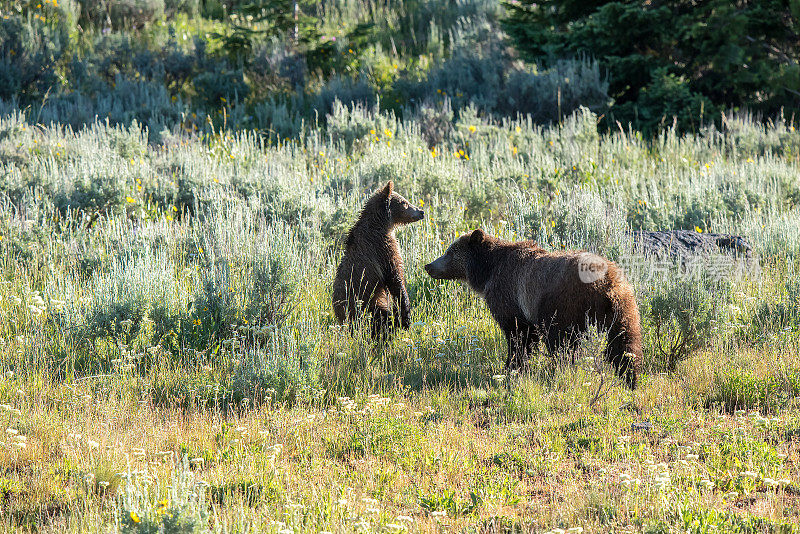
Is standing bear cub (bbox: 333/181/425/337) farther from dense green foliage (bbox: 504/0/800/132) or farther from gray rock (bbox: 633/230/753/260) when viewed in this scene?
dense green foliage (bbox: 504/0/800/132)

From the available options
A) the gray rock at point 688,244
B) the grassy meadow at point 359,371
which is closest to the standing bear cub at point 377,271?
the grassy meadow at point 359,371

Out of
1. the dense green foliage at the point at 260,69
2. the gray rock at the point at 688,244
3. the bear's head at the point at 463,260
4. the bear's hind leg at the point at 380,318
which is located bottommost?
the bear's hind leg at the point at 380,318

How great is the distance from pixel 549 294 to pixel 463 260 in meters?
1.18

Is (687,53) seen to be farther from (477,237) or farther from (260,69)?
(477,237)

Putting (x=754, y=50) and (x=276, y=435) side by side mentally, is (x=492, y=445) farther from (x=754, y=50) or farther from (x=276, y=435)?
(x=754, y=50)

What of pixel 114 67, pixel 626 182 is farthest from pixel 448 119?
pixel 114 67

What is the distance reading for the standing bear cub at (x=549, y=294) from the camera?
17.8ft

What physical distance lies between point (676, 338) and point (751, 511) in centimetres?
267

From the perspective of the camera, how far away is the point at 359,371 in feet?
20.2

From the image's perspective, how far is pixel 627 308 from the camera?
5.45 m

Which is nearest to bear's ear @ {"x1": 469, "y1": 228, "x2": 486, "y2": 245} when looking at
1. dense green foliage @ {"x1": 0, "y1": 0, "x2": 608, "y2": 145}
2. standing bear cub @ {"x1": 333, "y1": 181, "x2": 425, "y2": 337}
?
standing bear cub @ {"x1": 333, "y1": 181, "x2": 425, "y2": 337}

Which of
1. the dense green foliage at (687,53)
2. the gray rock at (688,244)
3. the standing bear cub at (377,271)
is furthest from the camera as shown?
the dense green foliage at (687,53)

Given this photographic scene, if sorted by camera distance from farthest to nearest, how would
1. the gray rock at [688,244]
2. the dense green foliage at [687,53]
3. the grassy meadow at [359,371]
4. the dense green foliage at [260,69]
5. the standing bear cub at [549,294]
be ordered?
the dense green foliage at [260,69], the dense green foliage at [687,53], the gray rock at [688,244], the standing bear cub at [549,294], the grassy meadow at [359,371]

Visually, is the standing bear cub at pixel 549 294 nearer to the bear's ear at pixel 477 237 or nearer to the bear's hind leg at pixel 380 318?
the bear's ear at pixel 477 237
